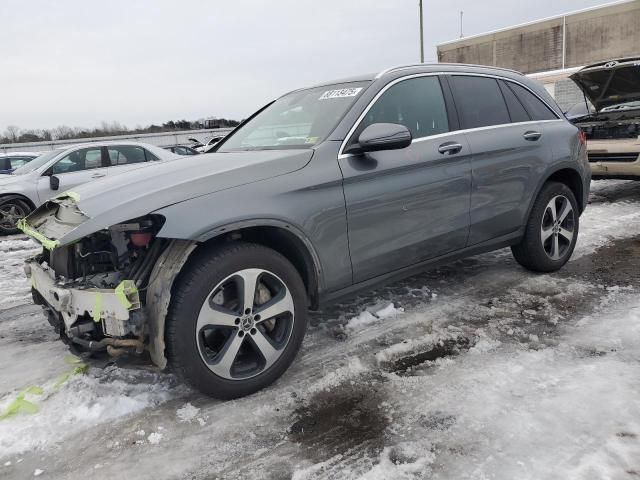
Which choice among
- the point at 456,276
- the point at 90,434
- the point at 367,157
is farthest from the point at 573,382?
the point at 90,434

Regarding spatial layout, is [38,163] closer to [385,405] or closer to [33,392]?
[33,392]

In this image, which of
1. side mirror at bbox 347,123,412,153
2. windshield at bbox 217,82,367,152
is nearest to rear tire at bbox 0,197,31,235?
windshield at bbox 217,82,367,152

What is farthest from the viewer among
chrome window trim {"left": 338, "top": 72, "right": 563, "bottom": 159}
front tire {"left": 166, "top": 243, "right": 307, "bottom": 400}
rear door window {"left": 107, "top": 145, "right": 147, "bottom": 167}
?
rear door window {"left": 107, "top": 145, "right": 147, "bottom": 167}

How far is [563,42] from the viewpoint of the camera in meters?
37.4

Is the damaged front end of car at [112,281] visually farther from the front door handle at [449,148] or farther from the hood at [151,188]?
the front door handle at [449,148]

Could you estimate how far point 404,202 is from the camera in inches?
127

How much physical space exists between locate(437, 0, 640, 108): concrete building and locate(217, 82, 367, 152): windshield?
32.1m

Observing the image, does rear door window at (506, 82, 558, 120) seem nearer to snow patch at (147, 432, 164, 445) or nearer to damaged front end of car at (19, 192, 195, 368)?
damaged front end of car at (19, 192, 195, 368)

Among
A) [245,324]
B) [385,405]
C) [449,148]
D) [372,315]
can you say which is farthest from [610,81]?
[245,324]

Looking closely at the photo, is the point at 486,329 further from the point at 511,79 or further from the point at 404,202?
the point at 511,79

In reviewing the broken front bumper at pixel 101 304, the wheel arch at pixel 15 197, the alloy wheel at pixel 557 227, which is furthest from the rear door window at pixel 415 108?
the wheel arch at pixel 15 197

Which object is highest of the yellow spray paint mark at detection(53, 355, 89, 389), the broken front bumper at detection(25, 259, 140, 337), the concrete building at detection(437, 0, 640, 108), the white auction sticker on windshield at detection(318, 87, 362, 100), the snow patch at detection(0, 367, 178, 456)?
the concrete building at detection(437, 0, 640, 108)

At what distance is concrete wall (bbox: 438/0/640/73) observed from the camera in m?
34.4

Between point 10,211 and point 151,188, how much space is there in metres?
7.50
